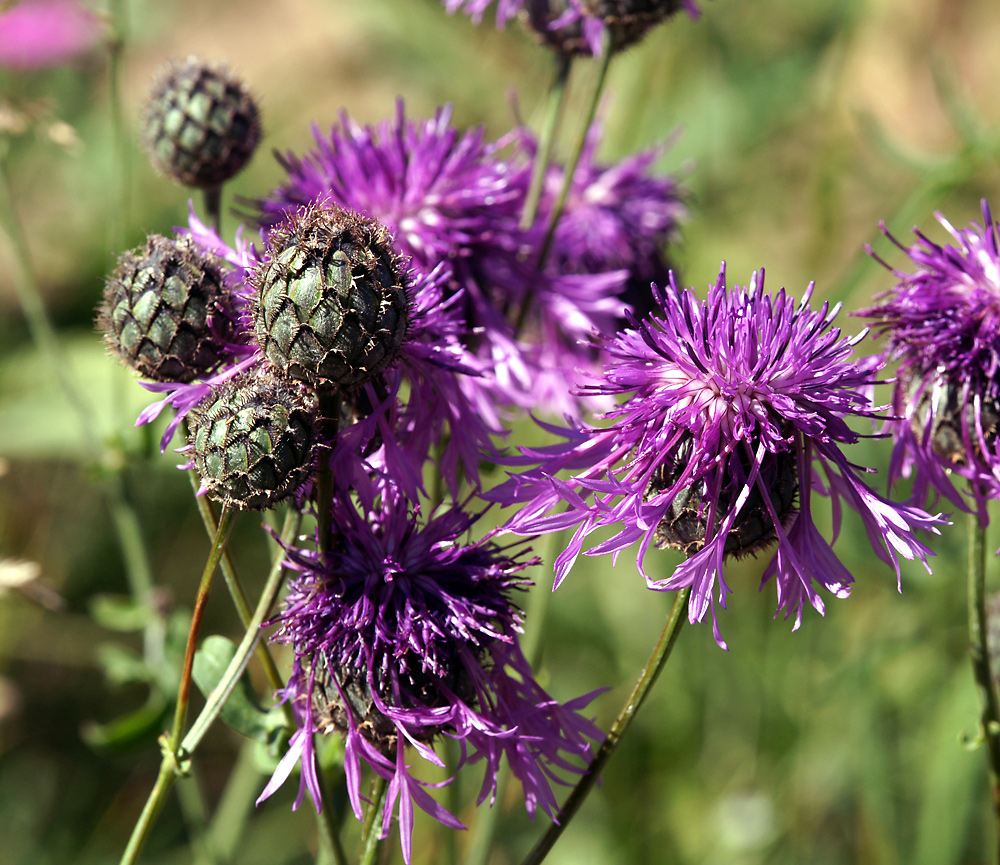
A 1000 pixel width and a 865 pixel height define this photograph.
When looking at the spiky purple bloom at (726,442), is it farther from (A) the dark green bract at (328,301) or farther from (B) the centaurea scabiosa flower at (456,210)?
(B) the centaurea scabiosa flower at (456,210)

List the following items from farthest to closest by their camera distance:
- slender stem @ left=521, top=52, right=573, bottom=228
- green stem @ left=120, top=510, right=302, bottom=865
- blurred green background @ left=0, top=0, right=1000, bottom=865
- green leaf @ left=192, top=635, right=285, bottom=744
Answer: blurred green background @ left=0, top=0, right=1000, bottom=865
slender stem @ left=521, top=52, right=573, bottom=228
green leaf @ left=192, top=635, right=285, bottom=744
green stem @ left=120, top=510, right=302, bottom=865

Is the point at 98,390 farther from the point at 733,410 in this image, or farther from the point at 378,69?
the point at 378,69

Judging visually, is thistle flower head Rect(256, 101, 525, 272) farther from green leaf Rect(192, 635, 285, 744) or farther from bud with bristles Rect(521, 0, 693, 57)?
green leaf Rect(192, 635, 285, 744)

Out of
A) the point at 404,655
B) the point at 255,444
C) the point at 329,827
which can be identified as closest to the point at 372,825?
the point at 329,827

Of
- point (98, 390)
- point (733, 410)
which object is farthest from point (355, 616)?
point (98, 390)

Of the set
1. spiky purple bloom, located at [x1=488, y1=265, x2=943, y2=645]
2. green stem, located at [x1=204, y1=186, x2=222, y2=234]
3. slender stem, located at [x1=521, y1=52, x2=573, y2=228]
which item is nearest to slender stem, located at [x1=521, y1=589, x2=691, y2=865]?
spiky purple bloom, located at [x1=488, y1=265, x2=943, y2=645]

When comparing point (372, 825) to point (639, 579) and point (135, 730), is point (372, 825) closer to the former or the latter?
point (135, 730)

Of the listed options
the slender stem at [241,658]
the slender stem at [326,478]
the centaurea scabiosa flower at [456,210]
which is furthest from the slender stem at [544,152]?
the slender stem at [241,658]
